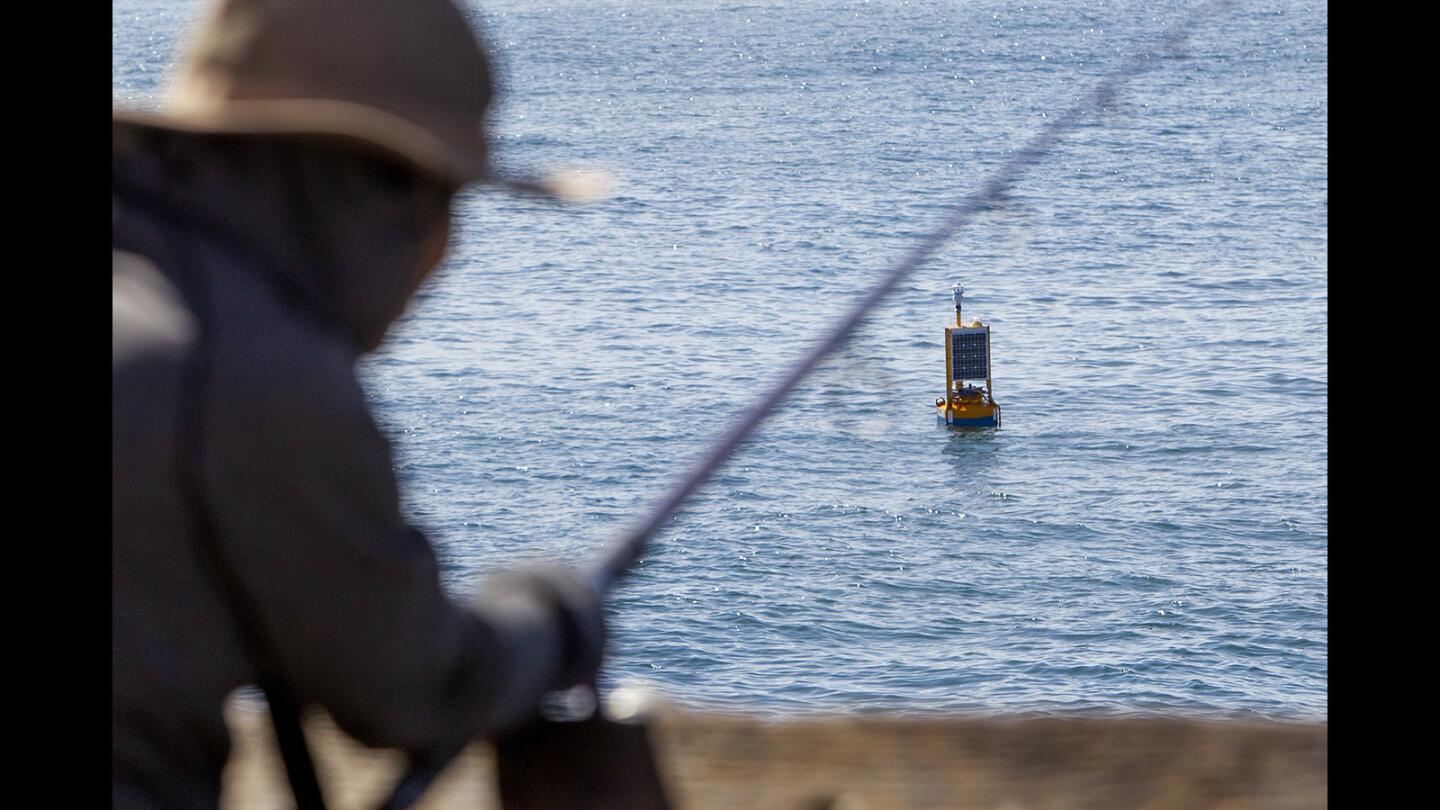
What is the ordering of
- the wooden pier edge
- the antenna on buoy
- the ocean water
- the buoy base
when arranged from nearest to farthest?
the wooden pier edge, the ocean water, the antenna on buoy, the buoy base

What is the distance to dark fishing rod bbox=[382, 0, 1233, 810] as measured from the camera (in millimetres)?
1596

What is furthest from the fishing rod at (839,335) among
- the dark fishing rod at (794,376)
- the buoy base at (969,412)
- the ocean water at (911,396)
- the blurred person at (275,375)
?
the buoy base at (969,412)

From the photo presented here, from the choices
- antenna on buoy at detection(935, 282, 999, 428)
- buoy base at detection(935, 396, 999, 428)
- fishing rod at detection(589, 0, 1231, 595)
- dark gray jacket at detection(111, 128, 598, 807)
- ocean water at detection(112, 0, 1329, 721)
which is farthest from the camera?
buoy base at detection(935, 396, 999, 428)

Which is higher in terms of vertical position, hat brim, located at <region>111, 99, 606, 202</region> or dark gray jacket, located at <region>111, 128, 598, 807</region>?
hat brim, located at <region>111, 99, 606, 202</region>

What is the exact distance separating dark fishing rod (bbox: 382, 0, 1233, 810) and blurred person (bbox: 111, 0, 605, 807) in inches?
7.2

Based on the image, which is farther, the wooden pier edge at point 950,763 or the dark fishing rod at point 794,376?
the wooden pier edge at point 950,763

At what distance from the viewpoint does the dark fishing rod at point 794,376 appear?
5.24 ft

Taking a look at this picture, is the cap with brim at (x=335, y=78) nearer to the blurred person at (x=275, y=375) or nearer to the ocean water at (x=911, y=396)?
the blurred person at (x=275, y=375)

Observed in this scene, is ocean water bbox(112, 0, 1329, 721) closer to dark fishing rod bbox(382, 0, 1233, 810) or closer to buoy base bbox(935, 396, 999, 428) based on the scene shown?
buoy base bbox(935, 396, 999, 428)

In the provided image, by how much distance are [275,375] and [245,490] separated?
3.3 inches

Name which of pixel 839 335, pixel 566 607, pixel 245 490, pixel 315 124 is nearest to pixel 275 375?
pixel 245 490

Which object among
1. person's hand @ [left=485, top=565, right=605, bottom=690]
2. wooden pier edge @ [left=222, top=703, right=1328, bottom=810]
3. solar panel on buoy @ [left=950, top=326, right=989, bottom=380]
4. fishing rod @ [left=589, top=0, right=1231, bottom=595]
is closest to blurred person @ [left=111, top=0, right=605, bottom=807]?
person's hand @ [left=485, top=565, right=605, bottom=690]

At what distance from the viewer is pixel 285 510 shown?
124 centimetres

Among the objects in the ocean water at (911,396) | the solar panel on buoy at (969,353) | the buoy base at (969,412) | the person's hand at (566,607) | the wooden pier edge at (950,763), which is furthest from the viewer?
the buoy base at (969,412)
